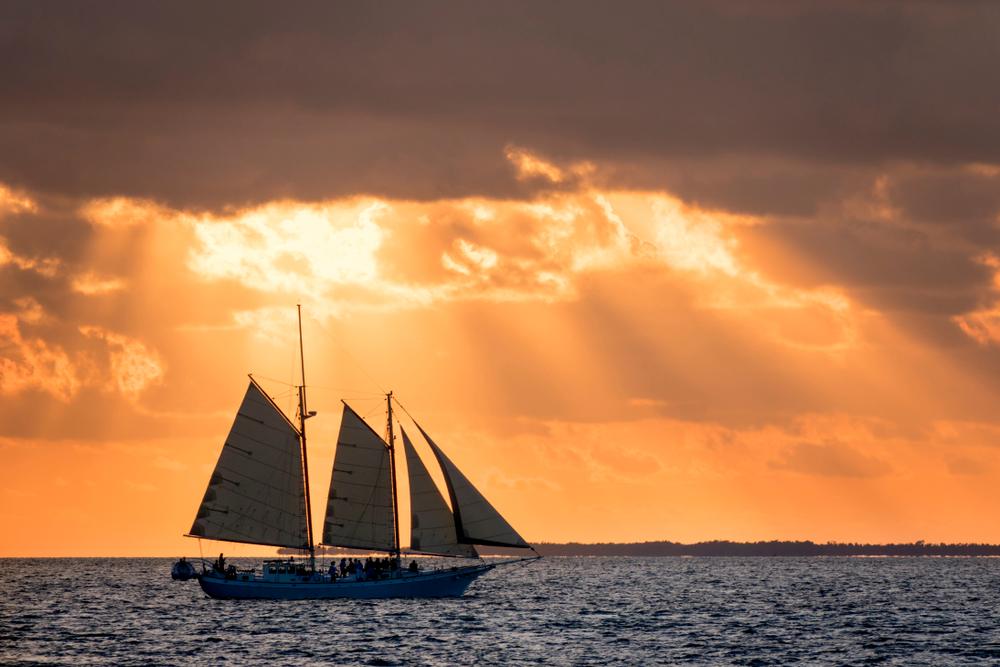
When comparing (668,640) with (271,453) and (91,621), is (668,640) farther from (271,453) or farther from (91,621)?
(91,621)

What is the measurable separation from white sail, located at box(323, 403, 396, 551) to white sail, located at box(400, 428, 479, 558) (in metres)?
4.38

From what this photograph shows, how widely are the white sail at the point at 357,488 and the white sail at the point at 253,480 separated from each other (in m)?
5.10

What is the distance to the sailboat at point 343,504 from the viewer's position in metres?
134

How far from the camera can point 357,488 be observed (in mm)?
137375

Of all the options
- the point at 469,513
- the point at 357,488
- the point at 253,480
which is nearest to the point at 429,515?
the point at 469,513

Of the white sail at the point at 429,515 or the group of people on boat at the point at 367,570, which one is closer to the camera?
the white sail at the point at 429,515

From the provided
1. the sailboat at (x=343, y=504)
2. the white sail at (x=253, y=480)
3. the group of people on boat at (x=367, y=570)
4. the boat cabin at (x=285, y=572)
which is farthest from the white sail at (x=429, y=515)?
the boat cabin at (x=285, y=572)

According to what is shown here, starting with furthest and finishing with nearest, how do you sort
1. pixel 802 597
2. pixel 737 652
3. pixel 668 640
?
1. pixel 802 597
2. pixel 668 640
3. pixel 737 652

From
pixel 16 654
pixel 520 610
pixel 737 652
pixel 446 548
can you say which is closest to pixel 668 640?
pixel 737 652

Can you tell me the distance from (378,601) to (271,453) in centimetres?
2217

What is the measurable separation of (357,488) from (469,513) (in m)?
10.5

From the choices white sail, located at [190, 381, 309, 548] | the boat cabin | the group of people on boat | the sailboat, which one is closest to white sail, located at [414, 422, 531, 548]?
the sailboat

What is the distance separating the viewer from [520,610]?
493 feet

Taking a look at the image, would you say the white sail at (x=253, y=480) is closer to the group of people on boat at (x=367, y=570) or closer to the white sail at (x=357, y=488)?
the white sail at (x=357, y=488)
